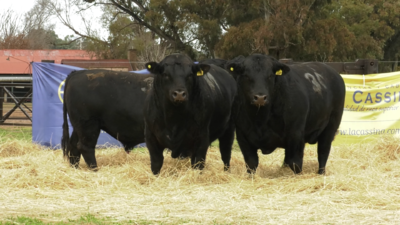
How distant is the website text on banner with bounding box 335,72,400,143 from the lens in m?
10.3

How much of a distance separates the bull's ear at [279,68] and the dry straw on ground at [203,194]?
1146mm

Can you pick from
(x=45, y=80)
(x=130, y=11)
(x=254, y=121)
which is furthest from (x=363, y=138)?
(x=130, y=11)

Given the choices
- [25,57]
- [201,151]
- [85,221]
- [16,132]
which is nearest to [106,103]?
[201,151]

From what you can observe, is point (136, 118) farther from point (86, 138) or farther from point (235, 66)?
point (235, 66)

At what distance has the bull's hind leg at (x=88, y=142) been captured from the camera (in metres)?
7.67

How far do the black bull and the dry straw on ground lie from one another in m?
0.42

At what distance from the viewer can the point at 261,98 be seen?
5.95 meters

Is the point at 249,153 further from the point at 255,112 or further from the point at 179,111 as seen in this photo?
the point at 179,111

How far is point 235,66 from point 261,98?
1.93ft

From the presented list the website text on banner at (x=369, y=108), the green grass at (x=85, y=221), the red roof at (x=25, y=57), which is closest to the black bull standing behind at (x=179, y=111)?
the green grass at (x=85, y=221)

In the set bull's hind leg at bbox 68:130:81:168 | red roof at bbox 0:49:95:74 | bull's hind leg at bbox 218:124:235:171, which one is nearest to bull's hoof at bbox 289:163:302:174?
bull's hind leg at bbox 218:124:235:171

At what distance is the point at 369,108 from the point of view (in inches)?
411

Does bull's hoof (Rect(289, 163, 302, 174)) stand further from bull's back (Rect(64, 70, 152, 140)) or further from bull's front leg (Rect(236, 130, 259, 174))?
bull's back (Rect(64, 70, 152, 140))

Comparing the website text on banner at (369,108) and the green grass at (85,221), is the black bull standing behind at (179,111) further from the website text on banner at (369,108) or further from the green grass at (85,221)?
the website text on banner at (369,108)
